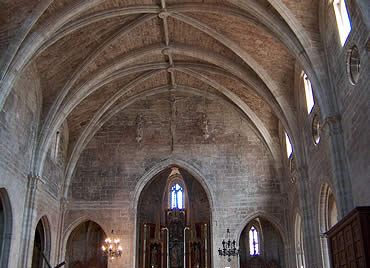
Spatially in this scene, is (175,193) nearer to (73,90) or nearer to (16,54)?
(73,90)

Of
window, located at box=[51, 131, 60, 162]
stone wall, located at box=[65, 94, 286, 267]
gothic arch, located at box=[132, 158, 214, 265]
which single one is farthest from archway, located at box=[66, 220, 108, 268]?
window, located at box=[51, 131, 60, 162]

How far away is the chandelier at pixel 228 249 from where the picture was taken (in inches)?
785

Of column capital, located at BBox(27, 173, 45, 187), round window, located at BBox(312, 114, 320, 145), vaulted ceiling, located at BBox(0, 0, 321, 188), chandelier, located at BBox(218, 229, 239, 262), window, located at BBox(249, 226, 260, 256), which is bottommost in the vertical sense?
chandelier, located at BBox(218, 229, 239, 262)

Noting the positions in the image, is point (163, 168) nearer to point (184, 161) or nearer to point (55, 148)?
point (184, 161)

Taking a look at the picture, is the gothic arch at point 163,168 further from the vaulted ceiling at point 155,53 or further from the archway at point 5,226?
the archway at point 5,226

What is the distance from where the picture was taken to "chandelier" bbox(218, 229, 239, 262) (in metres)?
19.9

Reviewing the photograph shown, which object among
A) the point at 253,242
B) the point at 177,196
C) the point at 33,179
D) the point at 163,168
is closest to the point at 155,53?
the point at 163,168

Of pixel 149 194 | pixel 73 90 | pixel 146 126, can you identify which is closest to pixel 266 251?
pixel 149 194

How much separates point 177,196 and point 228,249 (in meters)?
6.52

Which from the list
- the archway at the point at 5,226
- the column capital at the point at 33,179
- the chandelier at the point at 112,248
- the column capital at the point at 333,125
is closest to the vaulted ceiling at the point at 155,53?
the column capital at the point at 33,179

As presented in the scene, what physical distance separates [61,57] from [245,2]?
7.69 m

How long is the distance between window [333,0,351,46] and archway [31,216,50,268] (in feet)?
46.8

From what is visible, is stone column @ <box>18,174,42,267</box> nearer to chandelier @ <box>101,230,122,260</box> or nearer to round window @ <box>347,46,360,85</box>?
chandelier @ <box>101,230,122,260</box>

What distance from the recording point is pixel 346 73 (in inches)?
493
